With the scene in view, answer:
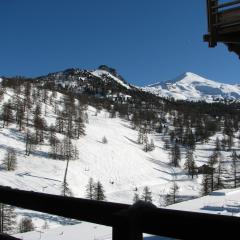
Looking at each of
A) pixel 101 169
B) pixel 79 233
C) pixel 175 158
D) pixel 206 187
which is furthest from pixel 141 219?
pixel 175 158

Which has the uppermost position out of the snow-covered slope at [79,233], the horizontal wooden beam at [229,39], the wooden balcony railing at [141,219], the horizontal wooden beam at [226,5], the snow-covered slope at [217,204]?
the horizontal wooden beam at [226,5]

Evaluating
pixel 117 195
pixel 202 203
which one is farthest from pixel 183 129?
pixel 202 203

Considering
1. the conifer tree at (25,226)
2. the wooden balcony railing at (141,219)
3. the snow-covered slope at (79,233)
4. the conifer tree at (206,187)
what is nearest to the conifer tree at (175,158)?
the conifer tree at (206,187)

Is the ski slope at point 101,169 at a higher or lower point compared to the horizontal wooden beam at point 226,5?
lower

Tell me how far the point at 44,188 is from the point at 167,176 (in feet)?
156

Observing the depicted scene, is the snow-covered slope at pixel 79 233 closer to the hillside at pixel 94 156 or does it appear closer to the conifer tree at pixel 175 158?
the hillside at pixel 94 156

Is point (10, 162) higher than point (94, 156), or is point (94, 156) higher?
point (94, 156)

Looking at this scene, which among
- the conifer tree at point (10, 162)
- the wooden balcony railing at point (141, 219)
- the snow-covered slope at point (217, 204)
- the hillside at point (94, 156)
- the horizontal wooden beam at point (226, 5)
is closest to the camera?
the wooden balcony railing at point (141, 219)

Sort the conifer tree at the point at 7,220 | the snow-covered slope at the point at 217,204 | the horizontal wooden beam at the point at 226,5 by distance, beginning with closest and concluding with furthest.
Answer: the horizontal wooden beam at the point at 226,5, the snow-covered slope at the point at 217,204, the conifer tree at the point at 7,220

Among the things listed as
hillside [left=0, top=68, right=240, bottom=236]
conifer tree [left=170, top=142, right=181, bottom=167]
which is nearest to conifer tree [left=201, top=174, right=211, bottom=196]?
hillside [left=0, top=68, right=240, bottom=236]

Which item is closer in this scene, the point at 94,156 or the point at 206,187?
the point at 206,187

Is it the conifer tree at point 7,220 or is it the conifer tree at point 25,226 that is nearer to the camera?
the conifer tree at point 7,220

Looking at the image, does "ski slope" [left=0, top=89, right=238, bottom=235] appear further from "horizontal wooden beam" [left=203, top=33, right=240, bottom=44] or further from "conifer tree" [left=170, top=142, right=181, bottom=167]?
"horizontal wooden beam" [left=203, top=33, right=240, bottom=44]

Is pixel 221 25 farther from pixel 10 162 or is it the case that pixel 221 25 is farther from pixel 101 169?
pixel 101 169
